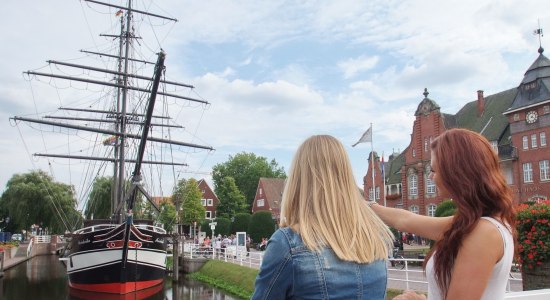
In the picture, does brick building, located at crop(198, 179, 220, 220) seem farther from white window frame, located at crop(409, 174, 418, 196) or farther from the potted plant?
the potted plant

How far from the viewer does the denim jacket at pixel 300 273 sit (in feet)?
5.62

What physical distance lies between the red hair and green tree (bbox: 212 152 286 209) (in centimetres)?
8257

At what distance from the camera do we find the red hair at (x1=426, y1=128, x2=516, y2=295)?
189 cm

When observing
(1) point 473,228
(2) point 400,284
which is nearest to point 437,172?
(1) point 473,228

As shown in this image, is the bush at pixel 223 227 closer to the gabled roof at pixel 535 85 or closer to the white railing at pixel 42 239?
the white railing at pixel 42 239

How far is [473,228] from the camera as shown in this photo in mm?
1847

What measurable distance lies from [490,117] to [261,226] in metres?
24.9

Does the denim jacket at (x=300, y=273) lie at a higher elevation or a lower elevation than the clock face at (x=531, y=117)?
lower

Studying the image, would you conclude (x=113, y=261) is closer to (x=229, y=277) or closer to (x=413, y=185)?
(x=229, y=277)

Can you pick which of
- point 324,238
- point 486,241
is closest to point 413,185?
point 486,241

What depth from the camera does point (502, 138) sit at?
1705 inches

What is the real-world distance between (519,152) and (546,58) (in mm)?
7993

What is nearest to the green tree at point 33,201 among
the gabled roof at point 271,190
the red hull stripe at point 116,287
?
the gabled roof at point 271,190

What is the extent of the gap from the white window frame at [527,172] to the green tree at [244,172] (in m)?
50.5
